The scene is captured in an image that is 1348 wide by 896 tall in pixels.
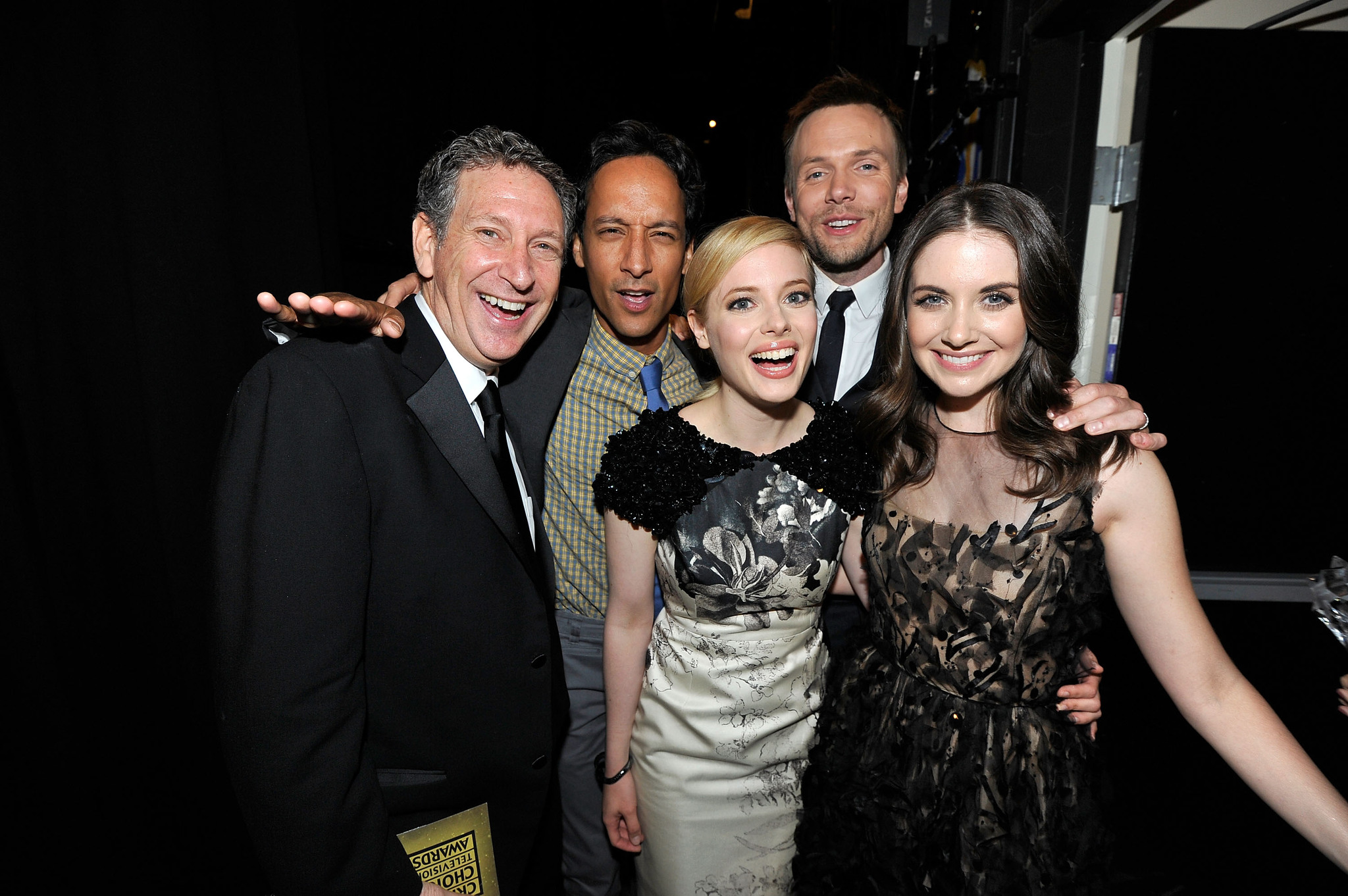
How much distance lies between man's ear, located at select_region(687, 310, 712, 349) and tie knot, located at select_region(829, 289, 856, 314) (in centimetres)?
74

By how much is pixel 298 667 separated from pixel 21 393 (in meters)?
0.91

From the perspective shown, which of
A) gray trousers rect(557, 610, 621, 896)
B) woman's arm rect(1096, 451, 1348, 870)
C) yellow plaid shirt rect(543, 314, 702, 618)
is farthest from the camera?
gray trousers rect(557, 610, 621, 896)

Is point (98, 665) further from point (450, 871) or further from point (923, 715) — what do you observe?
point (923, 715)

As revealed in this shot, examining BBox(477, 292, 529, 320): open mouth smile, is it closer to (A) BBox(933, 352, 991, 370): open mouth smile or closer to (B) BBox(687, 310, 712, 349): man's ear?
(B) BBox(687, 310, 712, 349): man's ear

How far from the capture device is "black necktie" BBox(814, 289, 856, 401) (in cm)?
222

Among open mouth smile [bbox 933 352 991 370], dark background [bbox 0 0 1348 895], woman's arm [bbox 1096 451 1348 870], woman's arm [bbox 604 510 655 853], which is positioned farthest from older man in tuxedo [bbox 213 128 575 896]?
woman's arm [bbox 1096 451 1348 870]

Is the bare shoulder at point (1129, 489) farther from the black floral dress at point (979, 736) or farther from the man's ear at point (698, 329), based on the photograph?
A: the man's ear at point (698, 329)

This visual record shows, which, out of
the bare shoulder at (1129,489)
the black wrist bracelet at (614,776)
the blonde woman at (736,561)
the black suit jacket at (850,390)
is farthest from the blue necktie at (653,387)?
the bare shoulder at (1129,489)

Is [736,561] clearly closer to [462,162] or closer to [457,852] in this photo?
[457,852]

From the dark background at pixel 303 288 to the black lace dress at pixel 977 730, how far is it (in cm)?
148

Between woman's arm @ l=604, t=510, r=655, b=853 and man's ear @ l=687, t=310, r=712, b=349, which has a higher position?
man's ear @ l=687, t=310, r=712, b=349

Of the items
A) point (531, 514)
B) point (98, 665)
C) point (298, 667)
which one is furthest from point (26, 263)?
point (531, 514)

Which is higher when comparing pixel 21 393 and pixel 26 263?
pixel 26 263

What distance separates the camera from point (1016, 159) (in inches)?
103
